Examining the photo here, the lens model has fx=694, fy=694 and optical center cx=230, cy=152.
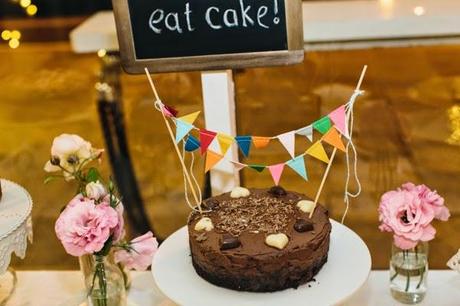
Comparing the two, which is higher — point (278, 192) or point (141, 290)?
point (278, 192)

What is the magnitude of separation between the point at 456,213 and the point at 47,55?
2.34m

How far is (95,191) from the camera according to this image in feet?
4.01

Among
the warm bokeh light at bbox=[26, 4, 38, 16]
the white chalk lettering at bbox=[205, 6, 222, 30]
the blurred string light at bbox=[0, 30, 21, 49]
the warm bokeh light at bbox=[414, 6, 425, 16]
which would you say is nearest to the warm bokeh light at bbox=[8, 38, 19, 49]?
the blurred string light at bbox=[0, 30, 21, 49]

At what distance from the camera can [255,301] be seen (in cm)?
114

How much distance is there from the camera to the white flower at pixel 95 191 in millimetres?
1219

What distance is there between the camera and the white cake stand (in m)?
1.13

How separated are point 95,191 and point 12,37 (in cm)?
297

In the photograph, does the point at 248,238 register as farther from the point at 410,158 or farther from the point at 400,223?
the point at 410,158

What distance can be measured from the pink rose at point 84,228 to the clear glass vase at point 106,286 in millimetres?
132

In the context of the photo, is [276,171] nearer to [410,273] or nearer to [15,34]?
[410,273]

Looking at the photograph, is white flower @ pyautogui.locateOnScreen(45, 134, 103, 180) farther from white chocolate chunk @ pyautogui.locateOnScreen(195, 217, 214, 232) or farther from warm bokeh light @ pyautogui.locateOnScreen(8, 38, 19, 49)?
warm bokeh light @ pyautogui.locateOnScreen(8, 38, 19, 49)

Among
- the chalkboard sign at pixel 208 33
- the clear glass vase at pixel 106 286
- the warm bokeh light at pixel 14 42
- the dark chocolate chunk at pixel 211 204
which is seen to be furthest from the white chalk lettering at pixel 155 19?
the warm bokeh light at pixel 14 42

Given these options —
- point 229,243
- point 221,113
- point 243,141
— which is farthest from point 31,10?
point 229,243

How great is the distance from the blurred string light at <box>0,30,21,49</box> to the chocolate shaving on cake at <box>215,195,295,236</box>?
2915 mm
